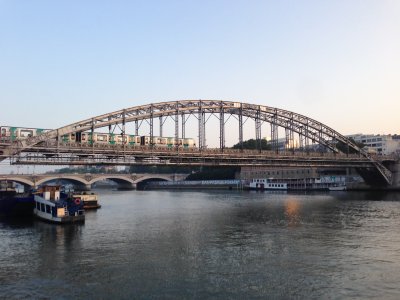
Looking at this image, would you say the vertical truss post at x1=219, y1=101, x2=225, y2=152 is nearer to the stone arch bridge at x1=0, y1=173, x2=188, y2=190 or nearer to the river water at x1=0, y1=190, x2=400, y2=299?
the river water at x1=0, y1=190, x2=400, y2=299

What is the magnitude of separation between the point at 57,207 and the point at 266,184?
114836 mm

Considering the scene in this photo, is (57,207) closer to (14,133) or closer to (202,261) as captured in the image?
(14,133)

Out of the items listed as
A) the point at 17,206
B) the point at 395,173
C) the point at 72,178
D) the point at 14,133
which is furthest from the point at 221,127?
the point at 72,178

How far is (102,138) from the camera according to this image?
70312mm

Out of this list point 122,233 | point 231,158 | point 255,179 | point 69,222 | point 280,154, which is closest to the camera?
point 122,233

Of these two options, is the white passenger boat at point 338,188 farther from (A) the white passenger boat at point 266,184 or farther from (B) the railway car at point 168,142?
(B) the railway car at point 168,142

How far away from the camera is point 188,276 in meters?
22.9

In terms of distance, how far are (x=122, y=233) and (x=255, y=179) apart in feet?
418

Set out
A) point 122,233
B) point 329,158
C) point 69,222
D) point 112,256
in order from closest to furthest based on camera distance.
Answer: point 112,256 → point 122,233 → point 69,222 → point 329,158

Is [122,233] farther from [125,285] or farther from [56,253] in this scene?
[125,285]

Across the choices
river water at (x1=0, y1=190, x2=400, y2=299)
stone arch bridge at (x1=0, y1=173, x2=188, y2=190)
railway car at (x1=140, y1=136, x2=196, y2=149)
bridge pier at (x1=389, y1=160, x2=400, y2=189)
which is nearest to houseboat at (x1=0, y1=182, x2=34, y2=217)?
river water at (x1=0, y1=190, x2=400, y2=299)

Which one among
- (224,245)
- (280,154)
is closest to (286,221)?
(224,245)

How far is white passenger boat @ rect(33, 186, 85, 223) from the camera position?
1841 inches

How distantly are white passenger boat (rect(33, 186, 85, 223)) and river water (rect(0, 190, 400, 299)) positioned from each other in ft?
6.77
